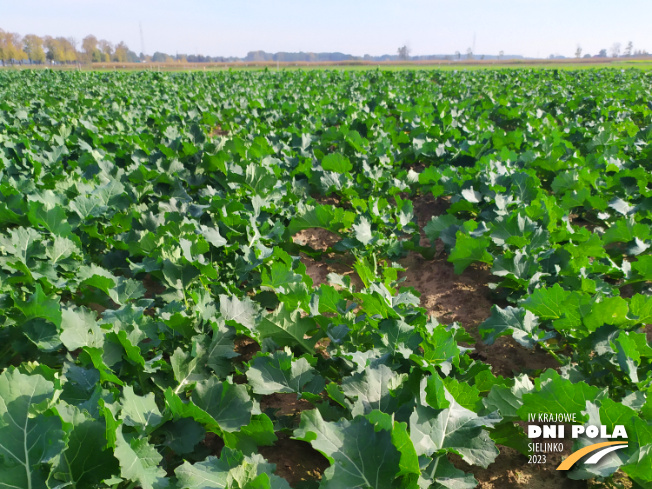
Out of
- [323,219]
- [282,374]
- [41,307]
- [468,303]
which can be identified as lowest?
[468,303]

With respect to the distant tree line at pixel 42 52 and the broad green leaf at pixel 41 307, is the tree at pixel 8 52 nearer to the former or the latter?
the distant tree line at pixel 42 52

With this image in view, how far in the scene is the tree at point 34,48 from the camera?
92188 mm

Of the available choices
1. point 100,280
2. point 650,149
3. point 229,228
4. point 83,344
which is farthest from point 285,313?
point 650,149

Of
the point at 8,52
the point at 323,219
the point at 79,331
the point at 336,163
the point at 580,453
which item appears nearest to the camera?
the point at 580,453

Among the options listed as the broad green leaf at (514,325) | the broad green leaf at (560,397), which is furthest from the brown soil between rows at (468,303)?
the broad green leaf at (560,397)

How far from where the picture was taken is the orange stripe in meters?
1.85

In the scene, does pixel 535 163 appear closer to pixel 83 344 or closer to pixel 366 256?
pixel 366 256

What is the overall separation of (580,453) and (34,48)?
398ft

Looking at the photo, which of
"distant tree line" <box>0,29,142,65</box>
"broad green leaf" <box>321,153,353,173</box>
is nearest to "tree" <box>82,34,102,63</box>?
"distant tree line" <box>0,29,142,65</box>

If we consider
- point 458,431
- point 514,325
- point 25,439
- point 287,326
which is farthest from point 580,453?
point 25,439

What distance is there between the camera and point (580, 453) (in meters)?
1.97

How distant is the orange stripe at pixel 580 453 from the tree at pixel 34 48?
381ft

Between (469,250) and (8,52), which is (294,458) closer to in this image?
(469,250)

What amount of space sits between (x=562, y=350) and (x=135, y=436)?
2.75 meters
